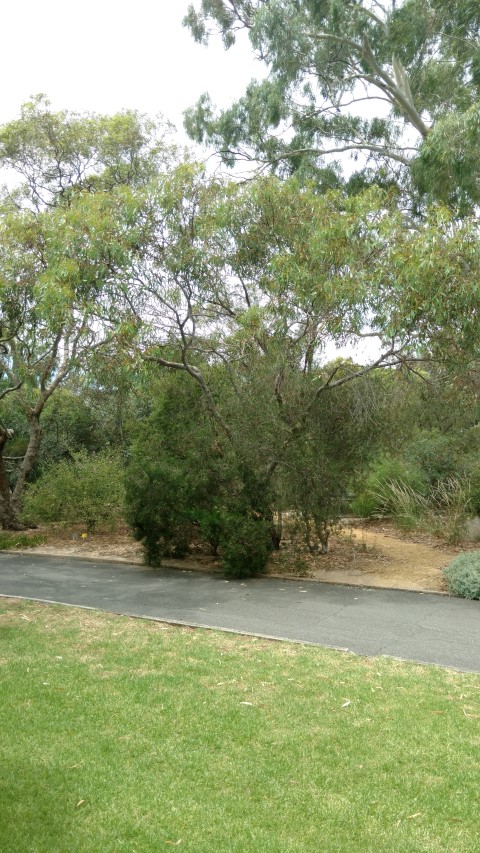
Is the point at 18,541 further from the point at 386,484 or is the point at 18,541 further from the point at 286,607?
the point at 386,484

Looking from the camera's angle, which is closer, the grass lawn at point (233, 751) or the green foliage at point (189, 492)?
the grass lawn at point (233, 751)

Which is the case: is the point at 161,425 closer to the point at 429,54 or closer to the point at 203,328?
the point at 203,328

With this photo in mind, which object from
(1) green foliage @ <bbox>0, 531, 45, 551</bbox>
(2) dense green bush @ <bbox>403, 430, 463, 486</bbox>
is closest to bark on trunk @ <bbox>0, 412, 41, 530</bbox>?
(1) green foliage @ <bbox>0, 531, 45, 551</bbox>

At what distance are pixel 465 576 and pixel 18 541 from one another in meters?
9.93

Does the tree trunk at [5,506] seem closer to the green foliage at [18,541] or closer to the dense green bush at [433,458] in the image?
Answer: the green foliage at [18,541]

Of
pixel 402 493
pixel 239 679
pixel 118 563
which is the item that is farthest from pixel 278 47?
pixel 239 679

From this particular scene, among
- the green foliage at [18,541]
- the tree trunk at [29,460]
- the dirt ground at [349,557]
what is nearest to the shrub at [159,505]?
the dirt ground at [349,557]

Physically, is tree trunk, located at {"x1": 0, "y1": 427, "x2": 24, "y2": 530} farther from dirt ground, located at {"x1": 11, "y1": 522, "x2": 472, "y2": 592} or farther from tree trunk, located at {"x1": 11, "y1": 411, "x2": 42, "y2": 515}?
dirt ground, located at {"x1": 11, "y1": 522, "x2": 472, "y2": 592}

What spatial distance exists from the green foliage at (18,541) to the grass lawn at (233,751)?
883cm

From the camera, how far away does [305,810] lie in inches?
149

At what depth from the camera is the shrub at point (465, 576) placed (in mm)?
9344

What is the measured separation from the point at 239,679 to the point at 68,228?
23.7 ft

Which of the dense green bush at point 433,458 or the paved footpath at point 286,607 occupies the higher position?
the dense green bush at point 433,458

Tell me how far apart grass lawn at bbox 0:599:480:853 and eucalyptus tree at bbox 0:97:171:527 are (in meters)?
5.29
